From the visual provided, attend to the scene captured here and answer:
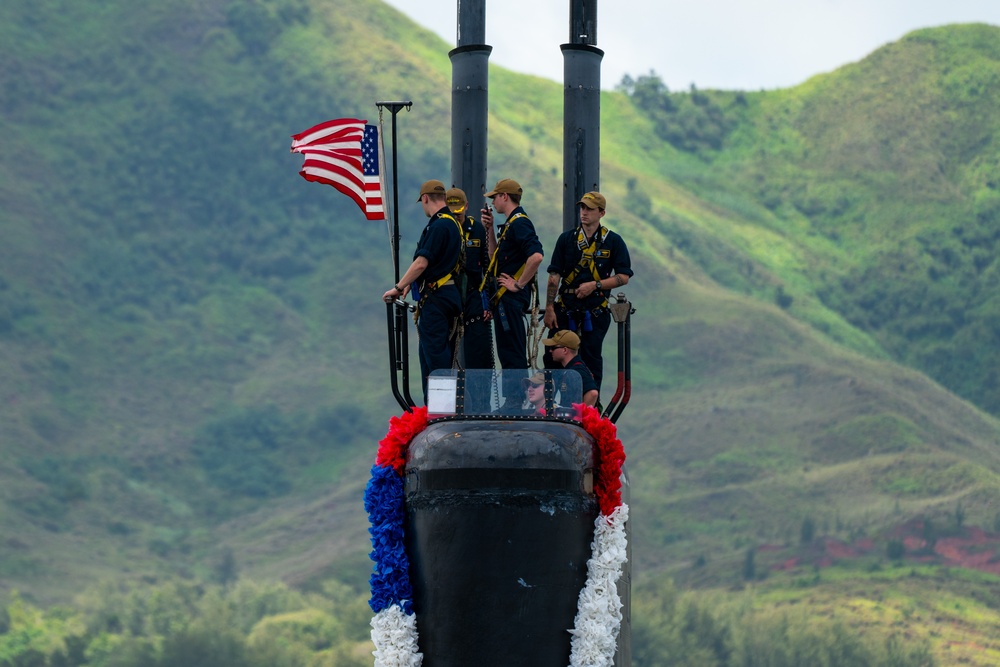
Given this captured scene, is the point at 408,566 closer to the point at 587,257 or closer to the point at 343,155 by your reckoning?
the point at 587,257

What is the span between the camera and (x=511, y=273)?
52.3ft

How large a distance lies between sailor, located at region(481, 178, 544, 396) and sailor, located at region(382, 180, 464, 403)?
25.9 inches

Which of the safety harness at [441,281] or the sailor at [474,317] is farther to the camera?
the sailor at [474,317]

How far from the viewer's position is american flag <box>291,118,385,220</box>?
17.5 meters

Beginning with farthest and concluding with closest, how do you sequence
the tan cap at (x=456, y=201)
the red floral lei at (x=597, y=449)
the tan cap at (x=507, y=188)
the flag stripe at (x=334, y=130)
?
the flag stripe at (x=334, y=130) < the tan cap at (x=507, y=188) < the tan cap at (x=456, y=201) < the red floral lei at (x=597, y=449)

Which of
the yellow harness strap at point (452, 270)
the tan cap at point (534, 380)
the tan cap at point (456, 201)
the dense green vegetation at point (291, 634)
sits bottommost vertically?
the dense green vegetation at point (291, 634)

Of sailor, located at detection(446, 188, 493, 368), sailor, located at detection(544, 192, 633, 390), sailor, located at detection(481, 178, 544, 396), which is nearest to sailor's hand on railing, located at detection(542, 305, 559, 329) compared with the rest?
sailor, located at detection(544, 192, 633, 390)

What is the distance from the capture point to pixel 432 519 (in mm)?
11609

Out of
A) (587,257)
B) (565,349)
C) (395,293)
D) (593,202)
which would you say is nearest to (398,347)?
(395,293)

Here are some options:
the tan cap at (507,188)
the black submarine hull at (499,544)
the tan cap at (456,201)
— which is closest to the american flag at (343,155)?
the tan cap at (507,188)

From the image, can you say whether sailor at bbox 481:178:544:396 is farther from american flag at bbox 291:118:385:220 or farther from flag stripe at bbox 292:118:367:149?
flag stripe at bbox 292:118:367:149

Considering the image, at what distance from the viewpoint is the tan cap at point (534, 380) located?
1205cm

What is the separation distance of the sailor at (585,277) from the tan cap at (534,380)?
3776 millimetres

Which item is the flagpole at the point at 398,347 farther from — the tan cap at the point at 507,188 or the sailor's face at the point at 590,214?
the sailor's face at the point at 590,214
